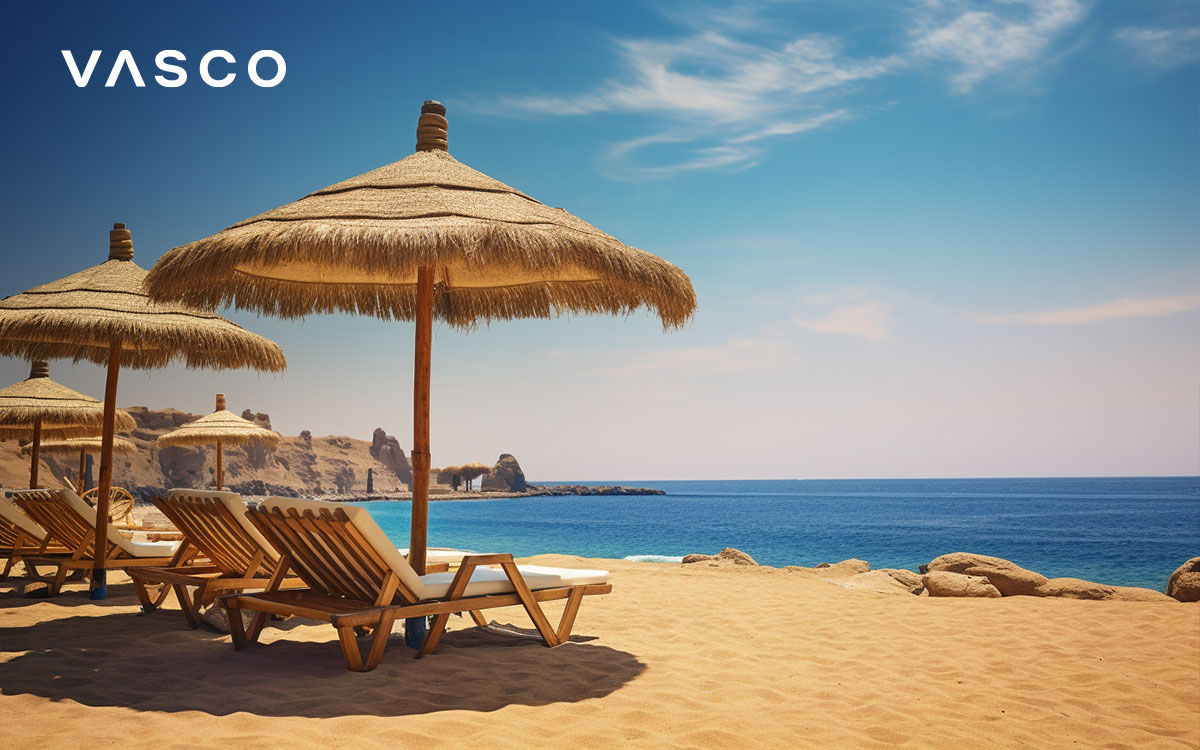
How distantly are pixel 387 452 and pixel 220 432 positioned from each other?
101 meters

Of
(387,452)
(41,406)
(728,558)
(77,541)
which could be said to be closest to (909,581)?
(728,558)

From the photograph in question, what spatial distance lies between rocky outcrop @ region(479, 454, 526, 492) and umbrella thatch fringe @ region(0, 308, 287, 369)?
94477 mm

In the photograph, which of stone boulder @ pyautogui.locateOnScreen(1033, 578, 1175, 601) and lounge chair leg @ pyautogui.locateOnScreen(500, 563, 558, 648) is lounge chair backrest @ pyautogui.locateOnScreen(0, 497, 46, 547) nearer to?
lounge chair leg @ pyautogui.locateOnScreen(500, 563, 558, 648)

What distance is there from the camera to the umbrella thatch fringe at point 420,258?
4070mm

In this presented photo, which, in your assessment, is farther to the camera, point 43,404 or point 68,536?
point 43,404

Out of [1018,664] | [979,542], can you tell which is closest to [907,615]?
[1018,664]

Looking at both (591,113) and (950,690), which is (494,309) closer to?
(950,690)

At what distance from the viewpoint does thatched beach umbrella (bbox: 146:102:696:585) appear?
409 centimetres

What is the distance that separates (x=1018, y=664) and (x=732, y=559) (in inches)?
322

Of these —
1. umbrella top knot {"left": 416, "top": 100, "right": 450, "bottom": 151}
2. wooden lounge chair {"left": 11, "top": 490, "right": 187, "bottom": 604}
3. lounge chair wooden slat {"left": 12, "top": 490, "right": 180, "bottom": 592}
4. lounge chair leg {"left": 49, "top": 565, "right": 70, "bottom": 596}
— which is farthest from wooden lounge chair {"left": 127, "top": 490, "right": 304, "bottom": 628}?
umbrella top knot {"left": 416, "top": 100, "right": 450, "bottom": 151}

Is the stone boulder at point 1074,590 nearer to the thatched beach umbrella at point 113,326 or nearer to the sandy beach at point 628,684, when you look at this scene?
the sandy beach at point 628,684

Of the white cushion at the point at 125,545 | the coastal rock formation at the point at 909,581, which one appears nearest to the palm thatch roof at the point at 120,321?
the white cushion at the point at 125,545

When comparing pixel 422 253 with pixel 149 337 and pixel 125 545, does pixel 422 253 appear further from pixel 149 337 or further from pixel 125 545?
pixel 125 545

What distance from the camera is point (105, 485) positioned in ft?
20.6
